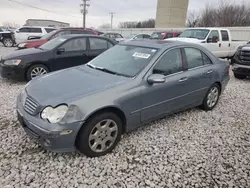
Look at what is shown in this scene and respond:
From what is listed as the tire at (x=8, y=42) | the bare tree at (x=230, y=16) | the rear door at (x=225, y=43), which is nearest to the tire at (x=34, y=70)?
the rear door at (x=225, y=43)

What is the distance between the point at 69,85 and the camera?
2.99 meters

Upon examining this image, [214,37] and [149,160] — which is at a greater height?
[214,37]

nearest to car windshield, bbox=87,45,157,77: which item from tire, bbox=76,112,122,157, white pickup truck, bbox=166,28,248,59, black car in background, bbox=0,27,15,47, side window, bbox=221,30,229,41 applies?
tire, bbox=76,112,122,157

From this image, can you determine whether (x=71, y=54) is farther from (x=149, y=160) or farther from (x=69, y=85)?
(x=149, y=160)

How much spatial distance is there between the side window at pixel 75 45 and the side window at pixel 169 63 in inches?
149

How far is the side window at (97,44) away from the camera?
22.8 feet

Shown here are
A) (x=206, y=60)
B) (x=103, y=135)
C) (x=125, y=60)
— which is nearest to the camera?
(x=103, y=135)

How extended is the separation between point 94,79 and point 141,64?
79 centimetres

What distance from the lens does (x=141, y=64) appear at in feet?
11.0

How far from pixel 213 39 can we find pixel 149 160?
28.2ft

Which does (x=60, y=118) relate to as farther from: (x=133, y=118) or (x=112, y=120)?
(x=133, y=118)

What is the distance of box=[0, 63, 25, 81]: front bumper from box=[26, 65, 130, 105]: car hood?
2.91 m

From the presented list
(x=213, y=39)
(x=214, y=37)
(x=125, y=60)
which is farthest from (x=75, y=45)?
(x=214, y=37)

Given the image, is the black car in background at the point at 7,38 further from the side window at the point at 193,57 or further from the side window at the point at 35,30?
the side window at the point at 193,57
